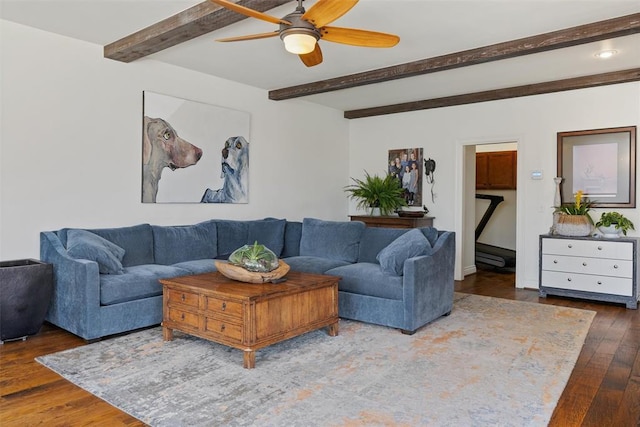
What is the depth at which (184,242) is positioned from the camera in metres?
4.69

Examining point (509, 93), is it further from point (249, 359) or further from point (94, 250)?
point (94, 250)

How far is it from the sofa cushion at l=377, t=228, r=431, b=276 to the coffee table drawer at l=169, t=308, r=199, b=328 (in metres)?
1.66

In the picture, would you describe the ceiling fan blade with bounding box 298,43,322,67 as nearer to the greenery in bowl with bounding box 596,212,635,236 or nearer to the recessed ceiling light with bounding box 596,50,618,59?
the recessed ceiling light with bounding box 596,50,618,59

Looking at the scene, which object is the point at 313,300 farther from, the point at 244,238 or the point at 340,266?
the point at 244,238

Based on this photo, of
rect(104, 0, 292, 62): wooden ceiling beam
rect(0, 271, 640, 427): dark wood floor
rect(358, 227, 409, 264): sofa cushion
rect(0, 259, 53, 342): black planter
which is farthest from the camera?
rect(358, 227, 409, 264): sofa cushion

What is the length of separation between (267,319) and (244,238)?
7.52ft

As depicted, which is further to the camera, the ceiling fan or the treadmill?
the treadmill

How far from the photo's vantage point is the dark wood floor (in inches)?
88.6

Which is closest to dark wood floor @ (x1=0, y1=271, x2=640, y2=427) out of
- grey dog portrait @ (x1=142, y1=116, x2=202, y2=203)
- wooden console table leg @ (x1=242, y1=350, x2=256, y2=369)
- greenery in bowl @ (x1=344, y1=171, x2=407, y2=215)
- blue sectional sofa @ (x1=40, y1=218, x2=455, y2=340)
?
blue sectional sofa @ (x1=40, y1=218, x2=455, y2=340)

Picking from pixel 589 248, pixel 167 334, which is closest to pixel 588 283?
pixel 589 248

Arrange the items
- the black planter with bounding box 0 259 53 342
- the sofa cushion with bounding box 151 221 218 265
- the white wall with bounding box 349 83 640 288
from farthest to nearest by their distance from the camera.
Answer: the white wall with bounding box 349 83 640 288 → the sofa cushion with bounding box 151 221 218 265 → the black planter with bounding box 0 259 53 342

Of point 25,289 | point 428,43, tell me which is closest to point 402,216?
point 428,43

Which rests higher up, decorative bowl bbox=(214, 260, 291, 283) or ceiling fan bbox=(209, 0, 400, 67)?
ceiling fan bbox=(209, 0, 400, 67)

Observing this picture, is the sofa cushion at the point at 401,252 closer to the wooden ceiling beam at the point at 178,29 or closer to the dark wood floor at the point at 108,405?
the dark wood floor at the point at 108,405
